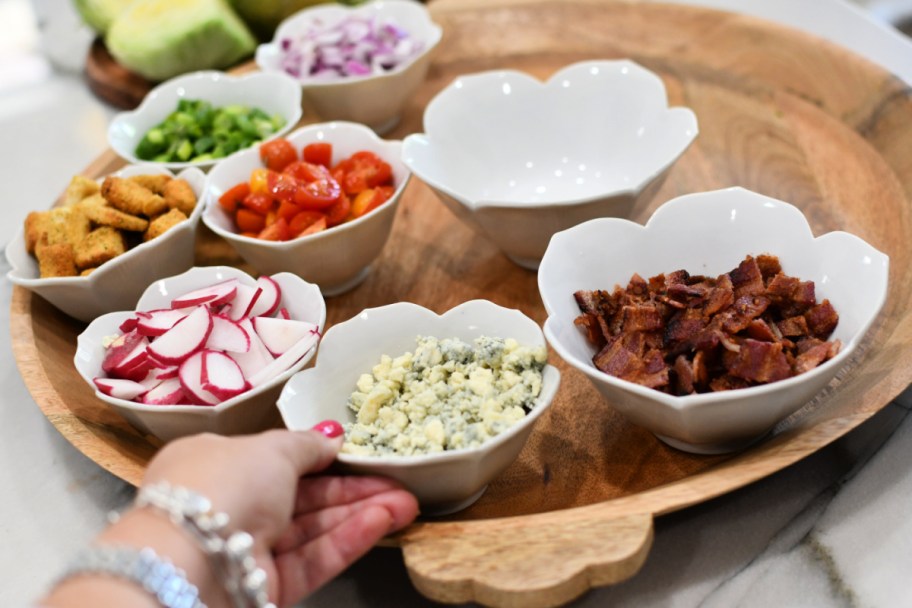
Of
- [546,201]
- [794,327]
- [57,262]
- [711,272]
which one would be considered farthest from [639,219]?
[57,262]

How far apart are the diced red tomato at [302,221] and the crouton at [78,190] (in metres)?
0.48

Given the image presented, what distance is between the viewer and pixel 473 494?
1.38m

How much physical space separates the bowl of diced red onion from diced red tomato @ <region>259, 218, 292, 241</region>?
59 cm

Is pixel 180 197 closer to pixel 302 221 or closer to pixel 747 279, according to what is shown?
pixel 302 221

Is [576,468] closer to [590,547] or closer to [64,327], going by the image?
[590,547]

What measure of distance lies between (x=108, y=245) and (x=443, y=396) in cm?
79

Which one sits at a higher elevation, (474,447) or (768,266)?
(768,266)

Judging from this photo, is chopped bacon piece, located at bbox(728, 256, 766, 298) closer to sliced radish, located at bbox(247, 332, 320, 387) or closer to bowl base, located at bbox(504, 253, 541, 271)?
bowl base, located at bbox(504, 253, 541, 271)

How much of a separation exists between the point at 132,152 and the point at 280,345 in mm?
947

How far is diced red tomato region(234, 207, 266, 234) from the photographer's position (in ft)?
6.08

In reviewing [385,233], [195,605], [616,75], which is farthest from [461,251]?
[195,605]

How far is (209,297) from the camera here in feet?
5.27

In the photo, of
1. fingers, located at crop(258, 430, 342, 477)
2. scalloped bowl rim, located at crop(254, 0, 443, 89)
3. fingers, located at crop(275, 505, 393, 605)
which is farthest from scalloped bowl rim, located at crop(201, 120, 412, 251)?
fingers, located at crop(275, 505, 393, 605)

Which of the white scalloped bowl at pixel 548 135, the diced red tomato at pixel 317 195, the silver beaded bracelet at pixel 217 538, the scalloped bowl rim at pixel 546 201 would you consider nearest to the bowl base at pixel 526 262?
the white scalloped bowl at pixel 548 135
